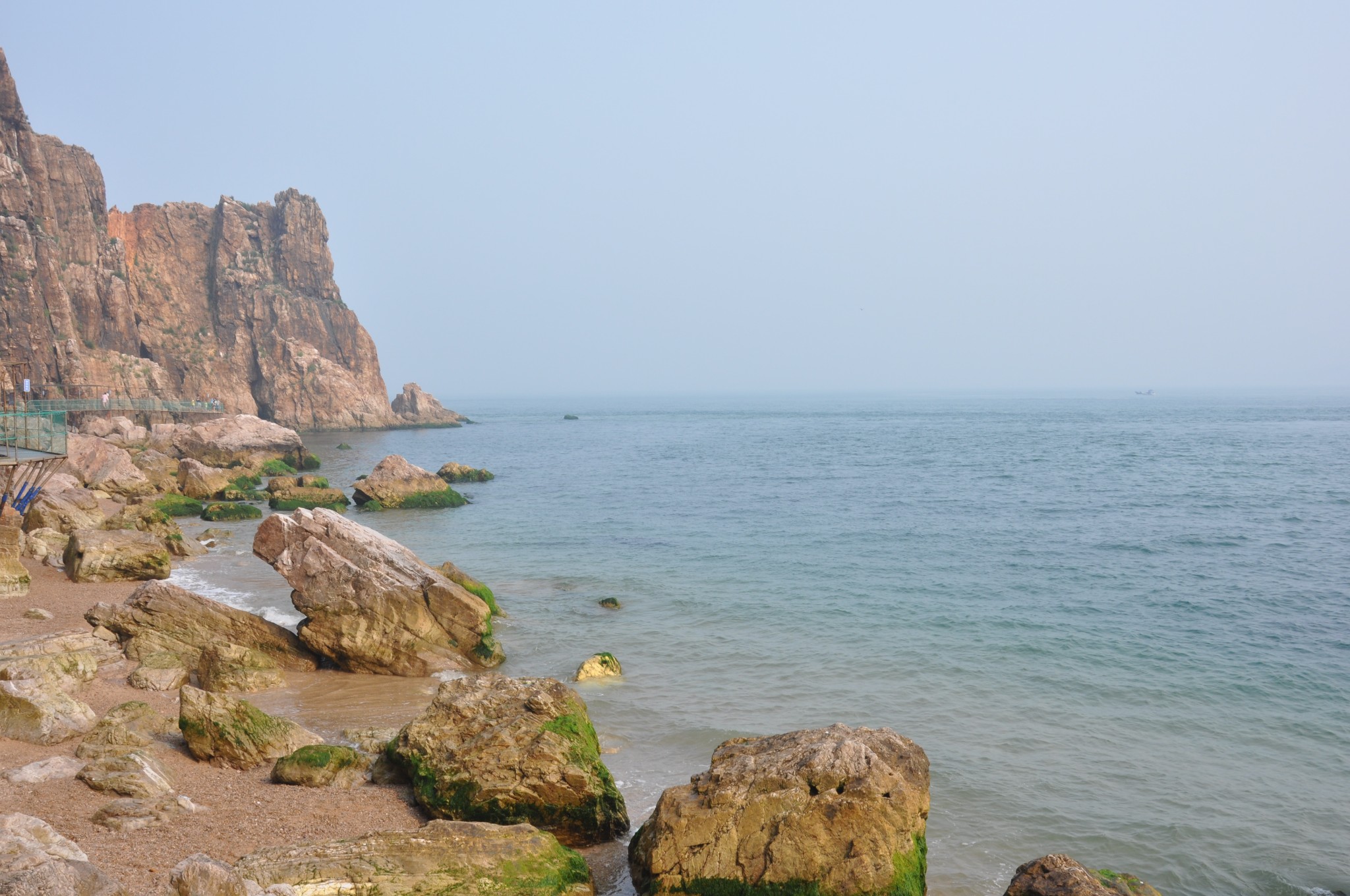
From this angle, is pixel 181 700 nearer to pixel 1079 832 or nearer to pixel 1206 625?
pixel 1079 832

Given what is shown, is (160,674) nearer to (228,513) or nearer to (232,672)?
(232,672)

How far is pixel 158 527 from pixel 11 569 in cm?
976

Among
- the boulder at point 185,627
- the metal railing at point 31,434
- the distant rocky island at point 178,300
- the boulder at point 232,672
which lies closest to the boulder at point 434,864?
the boulder at point 232,672

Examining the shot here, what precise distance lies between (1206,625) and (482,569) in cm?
1933

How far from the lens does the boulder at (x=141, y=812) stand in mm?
8109

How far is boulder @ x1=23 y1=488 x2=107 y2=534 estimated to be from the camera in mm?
23906

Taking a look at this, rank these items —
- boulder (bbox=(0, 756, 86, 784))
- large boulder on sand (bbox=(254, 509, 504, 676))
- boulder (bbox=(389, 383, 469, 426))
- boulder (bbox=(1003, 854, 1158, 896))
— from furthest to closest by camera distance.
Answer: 1. boulder (bbox=(389, 383, 469, 426))
2. large boulder on sand (bbox=(254, 509, 504, 676))
3. boulder (bbox=(0, 756, 86, 784))
4. boulder (bbox=(1003, 854, 1158, 896))

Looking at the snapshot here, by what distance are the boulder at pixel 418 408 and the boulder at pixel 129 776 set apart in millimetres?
106335

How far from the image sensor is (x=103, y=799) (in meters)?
8.66

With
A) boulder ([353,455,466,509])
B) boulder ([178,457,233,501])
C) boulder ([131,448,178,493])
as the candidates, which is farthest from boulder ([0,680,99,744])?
boulder ([178,457,233,501])

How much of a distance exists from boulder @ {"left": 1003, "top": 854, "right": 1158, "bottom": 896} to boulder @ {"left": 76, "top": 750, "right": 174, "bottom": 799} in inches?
346

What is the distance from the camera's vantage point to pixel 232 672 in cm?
1452

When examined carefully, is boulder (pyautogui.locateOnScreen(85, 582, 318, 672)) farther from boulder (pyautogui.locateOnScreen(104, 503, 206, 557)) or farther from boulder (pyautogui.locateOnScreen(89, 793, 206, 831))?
boulder (pyautogui.locateOnScreen(104, 503, 206, 557))

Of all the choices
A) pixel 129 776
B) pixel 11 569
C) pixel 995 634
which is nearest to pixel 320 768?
pixel 129 776
